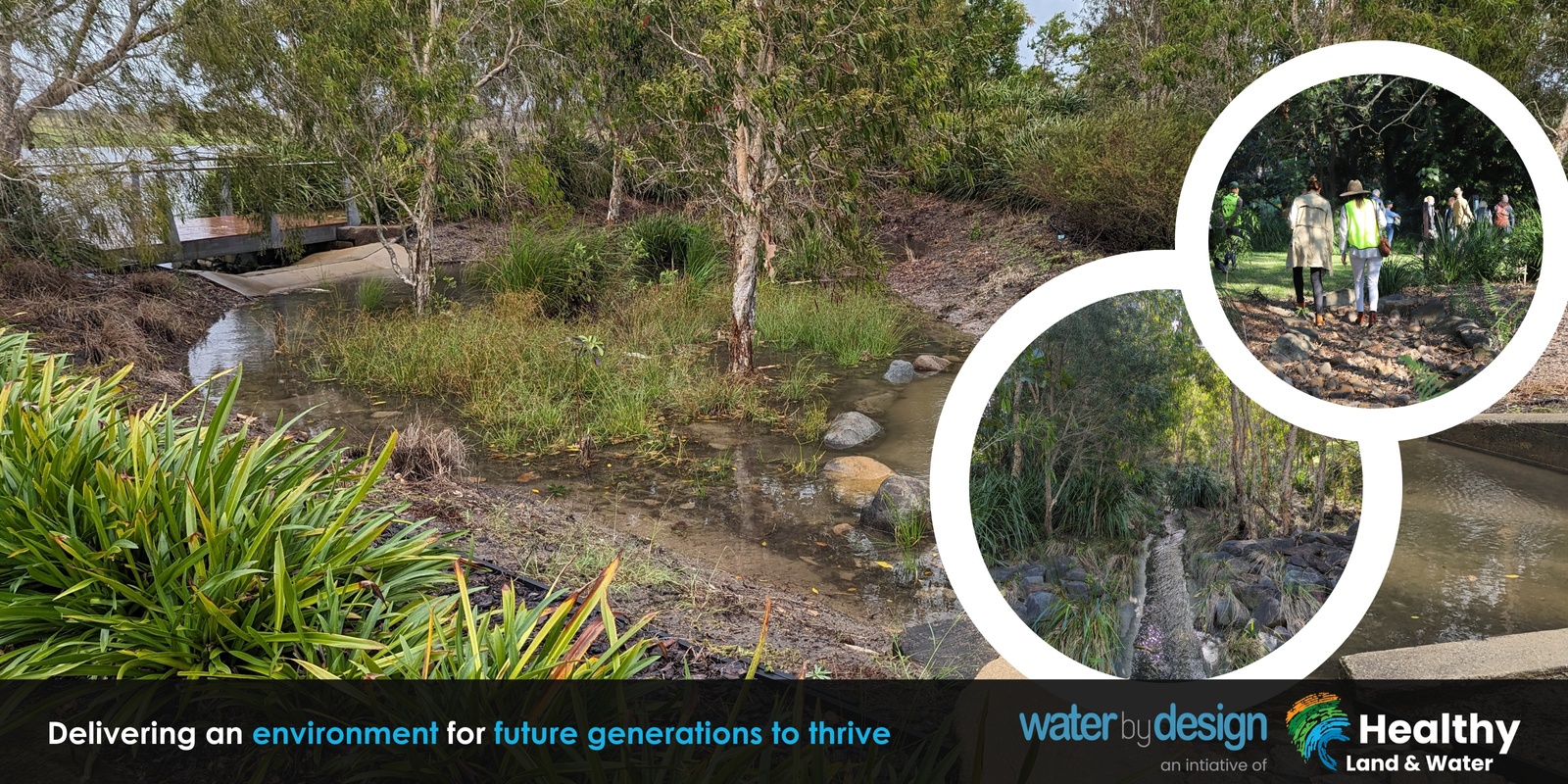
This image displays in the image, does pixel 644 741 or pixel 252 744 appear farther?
pixel 252 744

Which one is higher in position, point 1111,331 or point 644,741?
point 1111,331

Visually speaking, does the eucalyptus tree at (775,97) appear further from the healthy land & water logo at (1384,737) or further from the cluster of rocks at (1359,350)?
the healthy land & water logo at (1384,737)

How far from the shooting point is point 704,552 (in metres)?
5.30

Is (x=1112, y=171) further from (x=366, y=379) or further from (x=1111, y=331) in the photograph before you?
(x=1111, y=331)

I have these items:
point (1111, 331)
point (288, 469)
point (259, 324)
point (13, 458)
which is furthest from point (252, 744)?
point (259, 324)

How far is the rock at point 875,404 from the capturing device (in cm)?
842

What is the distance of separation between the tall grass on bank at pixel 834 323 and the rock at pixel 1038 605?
24.3 feet

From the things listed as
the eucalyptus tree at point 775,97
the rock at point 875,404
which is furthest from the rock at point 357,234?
the rock at point 875,404

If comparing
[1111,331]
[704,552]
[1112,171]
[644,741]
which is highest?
[1112,171]

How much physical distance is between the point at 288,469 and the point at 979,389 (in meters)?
2.53

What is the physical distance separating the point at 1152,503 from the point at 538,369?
6.64 m

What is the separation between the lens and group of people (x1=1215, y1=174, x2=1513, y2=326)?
2.68 m

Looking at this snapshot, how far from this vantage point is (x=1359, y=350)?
2662 mm

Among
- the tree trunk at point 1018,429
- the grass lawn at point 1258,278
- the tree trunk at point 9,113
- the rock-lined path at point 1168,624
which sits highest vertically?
the tree trunk at point 9,113
